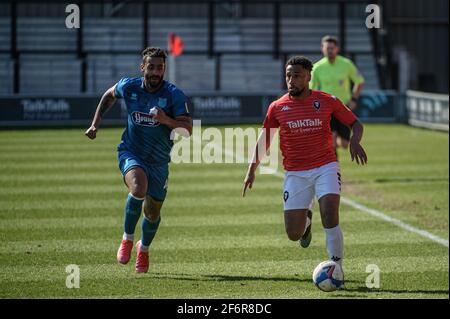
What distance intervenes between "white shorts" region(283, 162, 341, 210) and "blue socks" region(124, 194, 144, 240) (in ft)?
5.30

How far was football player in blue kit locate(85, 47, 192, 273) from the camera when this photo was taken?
1054cm

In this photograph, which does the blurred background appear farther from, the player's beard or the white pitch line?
the player's beard

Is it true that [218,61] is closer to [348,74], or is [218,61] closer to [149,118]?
[348,74]

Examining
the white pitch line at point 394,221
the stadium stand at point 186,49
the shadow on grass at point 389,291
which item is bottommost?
the shadow on grass at point 389,291

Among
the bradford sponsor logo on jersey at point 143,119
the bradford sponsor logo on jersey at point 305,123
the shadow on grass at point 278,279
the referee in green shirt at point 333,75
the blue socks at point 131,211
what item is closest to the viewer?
the bradford sponsor logo on jersey at point 305,123

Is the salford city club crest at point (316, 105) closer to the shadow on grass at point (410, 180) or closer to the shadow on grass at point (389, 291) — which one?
the shadow on grass at point (389, 291)

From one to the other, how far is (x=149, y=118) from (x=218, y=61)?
23.1 meters

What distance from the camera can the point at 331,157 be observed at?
10.9 meters

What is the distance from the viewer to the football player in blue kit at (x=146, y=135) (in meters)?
10.5

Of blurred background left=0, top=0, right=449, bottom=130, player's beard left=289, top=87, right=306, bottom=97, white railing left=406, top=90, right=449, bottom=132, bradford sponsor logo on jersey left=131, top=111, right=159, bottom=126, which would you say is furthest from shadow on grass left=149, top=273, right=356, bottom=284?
blurred background left=0, top=0, right=449, bottom=130

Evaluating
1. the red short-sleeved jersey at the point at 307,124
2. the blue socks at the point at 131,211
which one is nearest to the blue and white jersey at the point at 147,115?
the blue socks at the point at 131,211

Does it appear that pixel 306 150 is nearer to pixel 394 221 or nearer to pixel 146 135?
pixel 146 135

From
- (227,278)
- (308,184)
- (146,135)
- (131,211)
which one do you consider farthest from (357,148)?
(131,211)
